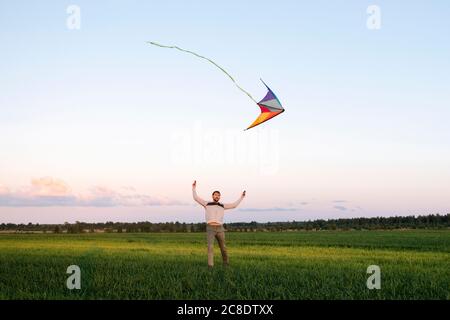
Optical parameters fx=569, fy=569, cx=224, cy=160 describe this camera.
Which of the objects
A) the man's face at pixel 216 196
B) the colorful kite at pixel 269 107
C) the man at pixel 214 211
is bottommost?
the man at pixel 214 211

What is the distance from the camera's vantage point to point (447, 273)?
52.7 feet

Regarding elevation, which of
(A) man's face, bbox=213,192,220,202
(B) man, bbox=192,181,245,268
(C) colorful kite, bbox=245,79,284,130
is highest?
(C) colorful kite, bbox=245,79,284,130

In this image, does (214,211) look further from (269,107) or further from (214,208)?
(269,107)

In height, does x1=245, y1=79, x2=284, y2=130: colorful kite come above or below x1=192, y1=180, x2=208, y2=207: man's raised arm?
above

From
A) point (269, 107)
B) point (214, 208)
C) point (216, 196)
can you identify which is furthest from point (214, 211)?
point (269, 107)

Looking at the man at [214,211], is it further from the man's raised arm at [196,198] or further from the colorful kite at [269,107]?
the colorful kite at [269,107]

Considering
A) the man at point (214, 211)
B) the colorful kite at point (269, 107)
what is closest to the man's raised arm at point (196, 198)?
the man at point (214, 211)

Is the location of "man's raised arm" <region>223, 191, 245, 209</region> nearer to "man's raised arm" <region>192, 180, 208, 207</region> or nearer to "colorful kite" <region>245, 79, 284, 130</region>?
"man's raised arm" <region>192, 180, 208, 207</region>

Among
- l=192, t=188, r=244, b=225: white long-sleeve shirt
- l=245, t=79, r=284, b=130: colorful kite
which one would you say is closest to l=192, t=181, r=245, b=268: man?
l=192, t=188, r=244, b=225: white long-sleeve shirt

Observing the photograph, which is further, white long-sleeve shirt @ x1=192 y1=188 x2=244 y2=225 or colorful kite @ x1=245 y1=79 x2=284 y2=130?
white long-sleeve shirt @ x1=192 y1=188 x2=244 y2=225
